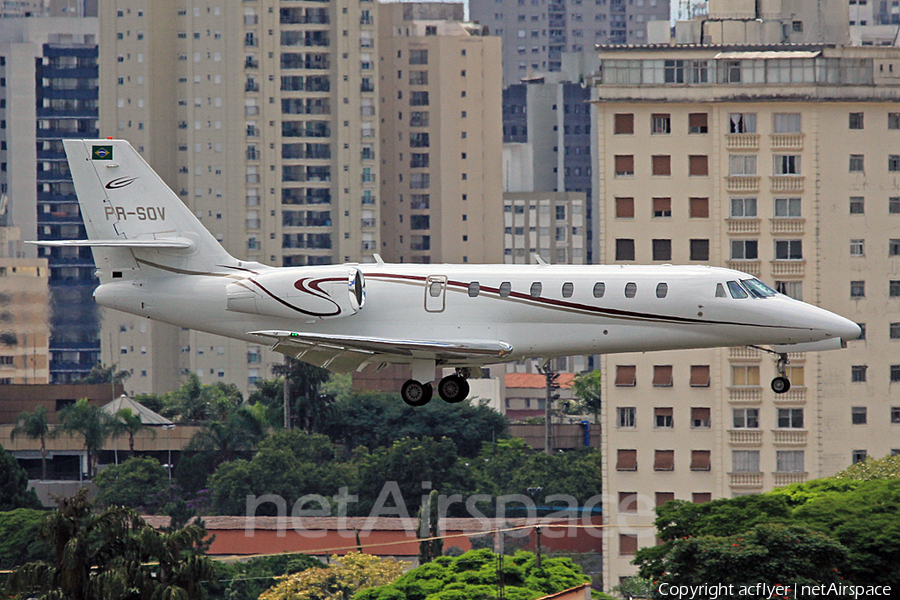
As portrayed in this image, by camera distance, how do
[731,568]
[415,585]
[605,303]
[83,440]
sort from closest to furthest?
1. [605,303]
2. [731,568]
3. [415,585]
4. [83,440]

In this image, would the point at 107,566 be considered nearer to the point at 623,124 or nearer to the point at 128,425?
the point at 623,124

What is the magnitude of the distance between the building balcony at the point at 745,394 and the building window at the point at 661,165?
1742cm

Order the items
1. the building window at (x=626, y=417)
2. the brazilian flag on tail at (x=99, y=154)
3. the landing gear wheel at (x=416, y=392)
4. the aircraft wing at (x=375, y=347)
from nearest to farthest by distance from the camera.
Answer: the aircraft wing at (x=375, y=347), the landing gear wheel at (x=416, y=392), the brazilian flag on tail at (x=99, y=154), the building window at (x=626, y=417)

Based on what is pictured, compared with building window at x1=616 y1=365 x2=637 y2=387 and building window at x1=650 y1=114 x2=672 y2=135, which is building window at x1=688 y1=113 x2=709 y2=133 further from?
building window at x1=616 y1=365 x2=637 y2=387

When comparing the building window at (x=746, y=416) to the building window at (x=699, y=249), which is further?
the building window at (x=746, y=416)

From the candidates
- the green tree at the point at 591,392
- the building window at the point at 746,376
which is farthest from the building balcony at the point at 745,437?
the green tree at the point at 591,392

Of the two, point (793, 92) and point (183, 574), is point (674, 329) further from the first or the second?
point (793, 92)

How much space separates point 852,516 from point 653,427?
46.6m

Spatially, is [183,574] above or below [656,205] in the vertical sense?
below

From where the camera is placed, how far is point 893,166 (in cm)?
11638

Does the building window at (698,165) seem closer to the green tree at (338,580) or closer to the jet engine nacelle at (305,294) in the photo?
the green tree at (338,580)

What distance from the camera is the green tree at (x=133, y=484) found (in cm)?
15325

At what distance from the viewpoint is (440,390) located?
52625 mm

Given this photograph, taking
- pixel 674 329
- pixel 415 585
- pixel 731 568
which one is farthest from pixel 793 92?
pixel 674 329
